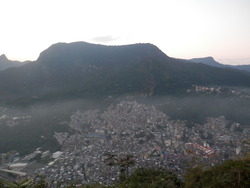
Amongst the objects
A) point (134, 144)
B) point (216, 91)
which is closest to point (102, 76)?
point (216, 91)

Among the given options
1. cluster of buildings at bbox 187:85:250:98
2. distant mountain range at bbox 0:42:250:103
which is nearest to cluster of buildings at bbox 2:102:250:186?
cluster of buildings at bbox 187:85:250:98

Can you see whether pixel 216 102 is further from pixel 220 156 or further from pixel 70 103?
pixel 70 103

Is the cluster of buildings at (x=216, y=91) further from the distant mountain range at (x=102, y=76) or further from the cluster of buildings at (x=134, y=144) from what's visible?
the cluster of buildings at (x=134, y=144)

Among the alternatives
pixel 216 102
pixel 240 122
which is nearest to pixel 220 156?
pixel 240 122

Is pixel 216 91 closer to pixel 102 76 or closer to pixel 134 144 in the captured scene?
pixel 134 144

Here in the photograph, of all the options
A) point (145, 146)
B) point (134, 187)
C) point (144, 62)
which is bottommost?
point (145, 146)

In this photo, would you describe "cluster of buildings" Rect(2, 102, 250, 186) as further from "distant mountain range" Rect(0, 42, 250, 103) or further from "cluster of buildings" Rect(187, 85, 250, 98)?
"distant mountain range" Rect(0, 42, 250, 103)

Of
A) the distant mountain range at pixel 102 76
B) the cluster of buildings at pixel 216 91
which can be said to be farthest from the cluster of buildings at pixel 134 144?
the distant mountain range at pixel 102 76
